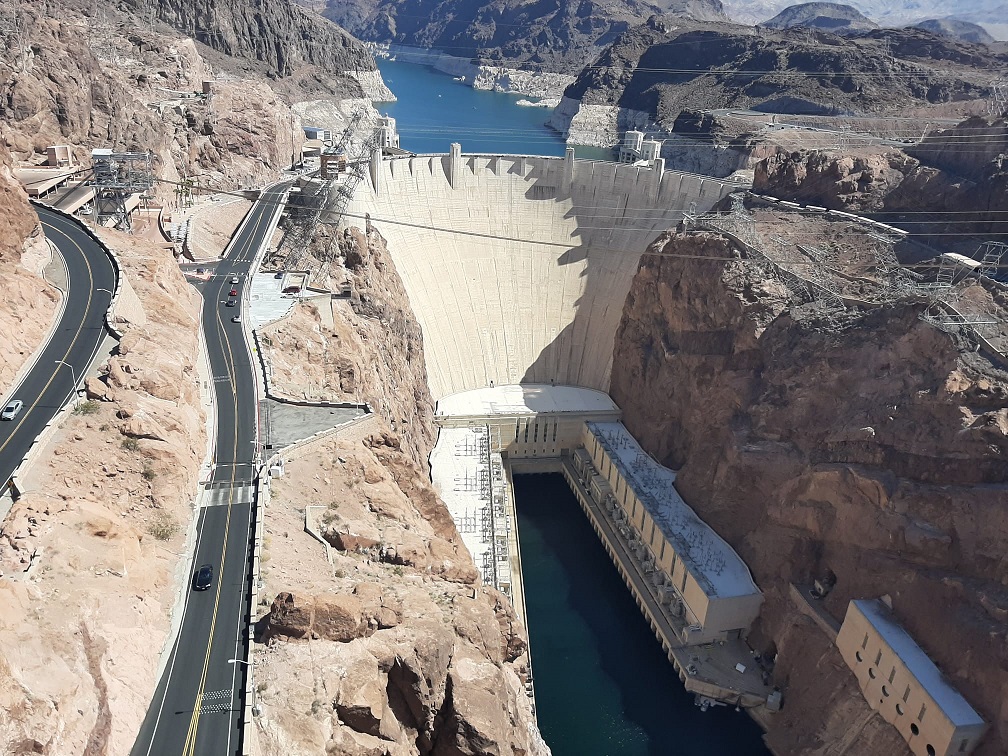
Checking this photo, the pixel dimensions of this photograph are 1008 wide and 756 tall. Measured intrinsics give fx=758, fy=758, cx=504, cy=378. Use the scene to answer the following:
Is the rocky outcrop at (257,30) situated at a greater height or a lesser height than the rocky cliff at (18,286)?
greater

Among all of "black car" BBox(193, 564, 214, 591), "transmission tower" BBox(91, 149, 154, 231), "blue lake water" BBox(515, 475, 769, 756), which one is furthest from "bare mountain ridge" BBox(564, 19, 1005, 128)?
"black car" BBox(193, 564, 214, 591)

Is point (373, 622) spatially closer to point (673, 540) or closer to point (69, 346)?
point (69, 346)

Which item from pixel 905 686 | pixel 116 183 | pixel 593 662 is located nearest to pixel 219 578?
pixel 593 662

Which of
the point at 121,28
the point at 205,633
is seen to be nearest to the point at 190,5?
the point at 121,28

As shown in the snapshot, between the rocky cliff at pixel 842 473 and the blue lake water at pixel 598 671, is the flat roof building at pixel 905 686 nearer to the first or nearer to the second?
the rocky cliff at pixel 842 473

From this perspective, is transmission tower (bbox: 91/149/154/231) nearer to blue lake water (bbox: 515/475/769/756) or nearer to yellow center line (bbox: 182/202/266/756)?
yellow center line (bbox: 182/202/266/756)

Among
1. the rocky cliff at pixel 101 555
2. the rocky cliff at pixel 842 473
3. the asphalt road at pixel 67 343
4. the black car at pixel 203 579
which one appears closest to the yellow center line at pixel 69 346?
the asphalt road at pixel 67 343
